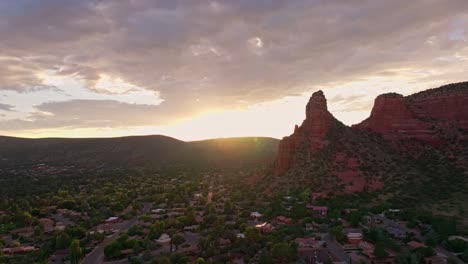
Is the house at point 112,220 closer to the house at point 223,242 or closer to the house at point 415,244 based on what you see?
the house at point 223,242

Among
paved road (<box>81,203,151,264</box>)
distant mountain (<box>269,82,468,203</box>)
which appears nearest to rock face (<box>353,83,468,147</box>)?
distant mountain (<box>269,82,468,203</box>)

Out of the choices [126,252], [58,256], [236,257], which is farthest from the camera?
[58,256]

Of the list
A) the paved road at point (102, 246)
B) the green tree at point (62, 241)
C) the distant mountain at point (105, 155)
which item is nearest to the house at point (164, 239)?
the paved road at point (102, 246)

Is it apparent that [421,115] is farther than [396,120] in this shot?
Yes

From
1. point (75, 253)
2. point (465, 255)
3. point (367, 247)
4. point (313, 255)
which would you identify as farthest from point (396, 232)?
point (75, 253)

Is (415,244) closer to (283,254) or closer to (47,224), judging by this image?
(283,254)

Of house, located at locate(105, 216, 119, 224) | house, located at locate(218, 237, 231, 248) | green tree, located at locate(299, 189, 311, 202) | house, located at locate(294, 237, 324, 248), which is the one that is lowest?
house, located at locate(105, 216, 119, 224)

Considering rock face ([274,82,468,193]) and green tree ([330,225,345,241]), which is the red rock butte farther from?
green tree ([330,225,345,241])
